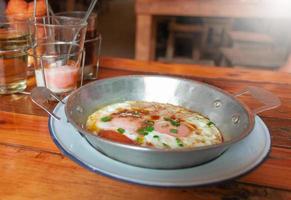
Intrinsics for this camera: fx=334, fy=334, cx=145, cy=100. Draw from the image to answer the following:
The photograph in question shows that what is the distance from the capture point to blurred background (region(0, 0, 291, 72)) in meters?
2.58

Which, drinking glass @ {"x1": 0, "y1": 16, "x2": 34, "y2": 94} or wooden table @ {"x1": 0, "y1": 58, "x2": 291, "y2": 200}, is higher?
drinking glass @ {"x1": 0, "y1": 16, "x2": 34, "y2": 94}

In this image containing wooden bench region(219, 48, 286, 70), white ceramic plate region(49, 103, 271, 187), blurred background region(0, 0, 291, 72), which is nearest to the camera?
white ceramic plate region(49, 103, 271, 187)

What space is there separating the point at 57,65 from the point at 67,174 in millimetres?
423

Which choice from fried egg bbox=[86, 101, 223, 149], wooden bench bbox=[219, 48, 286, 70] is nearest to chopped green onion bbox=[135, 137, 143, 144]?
fried egg bbox=[86, 101, 223, 149]

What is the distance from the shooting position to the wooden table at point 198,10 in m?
2.63

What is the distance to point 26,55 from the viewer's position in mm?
965

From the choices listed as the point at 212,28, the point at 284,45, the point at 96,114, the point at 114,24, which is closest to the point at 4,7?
the point at 96,114

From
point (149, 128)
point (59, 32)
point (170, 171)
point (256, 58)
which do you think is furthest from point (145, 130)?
point (256, 58)

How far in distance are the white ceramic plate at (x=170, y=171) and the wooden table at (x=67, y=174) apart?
27 mm

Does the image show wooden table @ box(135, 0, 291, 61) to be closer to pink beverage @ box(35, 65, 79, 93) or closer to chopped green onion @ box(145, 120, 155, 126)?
pink beverage @ box(35, 65, 79, 93)

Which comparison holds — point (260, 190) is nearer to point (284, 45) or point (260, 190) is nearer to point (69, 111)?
point (69, 111)

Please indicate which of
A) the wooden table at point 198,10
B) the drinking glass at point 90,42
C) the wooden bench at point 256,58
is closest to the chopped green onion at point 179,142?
the drinking glass at point 90,42

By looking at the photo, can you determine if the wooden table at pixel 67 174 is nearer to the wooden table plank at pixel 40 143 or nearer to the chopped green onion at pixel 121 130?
the wooden table plank at pixel 40 143

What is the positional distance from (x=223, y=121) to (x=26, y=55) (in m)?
0.59
